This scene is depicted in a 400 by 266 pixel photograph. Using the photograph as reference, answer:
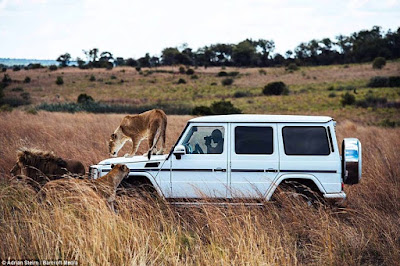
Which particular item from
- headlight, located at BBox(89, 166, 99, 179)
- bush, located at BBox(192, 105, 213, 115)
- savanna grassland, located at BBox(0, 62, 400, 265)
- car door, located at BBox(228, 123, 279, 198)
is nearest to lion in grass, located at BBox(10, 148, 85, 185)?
savanna grassland, located at BBox(0, 62, 400, 265)

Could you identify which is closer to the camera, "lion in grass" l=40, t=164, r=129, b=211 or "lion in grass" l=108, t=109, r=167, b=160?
"lion in grass" l=40, t=164, r=129, b=211

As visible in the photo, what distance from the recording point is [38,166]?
8586 mm

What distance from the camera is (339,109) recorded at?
36.4 meters

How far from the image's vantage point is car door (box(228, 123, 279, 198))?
25.6 ft

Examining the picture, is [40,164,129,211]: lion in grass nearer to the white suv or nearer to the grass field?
the white suv

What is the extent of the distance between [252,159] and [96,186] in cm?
233

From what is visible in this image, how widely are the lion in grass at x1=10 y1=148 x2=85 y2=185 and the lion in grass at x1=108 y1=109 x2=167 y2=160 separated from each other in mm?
1188

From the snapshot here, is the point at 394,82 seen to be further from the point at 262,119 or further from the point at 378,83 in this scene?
the point at 262,119

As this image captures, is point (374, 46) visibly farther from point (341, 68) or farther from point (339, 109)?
point (339, 109)

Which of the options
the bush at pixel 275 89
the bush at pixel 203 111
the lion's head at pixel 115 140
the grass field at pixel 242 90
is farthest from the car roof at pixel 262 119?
the bush at pixel 275 89

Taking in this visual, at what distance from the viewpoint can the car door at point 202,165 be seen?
7.88 metres

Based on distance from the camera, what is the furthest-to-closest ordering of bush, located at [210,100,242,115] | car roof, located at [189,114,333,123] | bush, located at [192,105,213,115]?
bush, located at [210,100,242,115] → bush, located at [192,105,213,115] → car roof, located at [189,114,333,123]

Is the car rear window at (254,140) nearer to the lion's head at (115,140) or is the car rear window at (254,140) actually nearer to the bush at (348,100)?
the lion's head at (115,140)

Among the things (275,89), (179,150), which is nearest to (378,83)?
(275,89)
